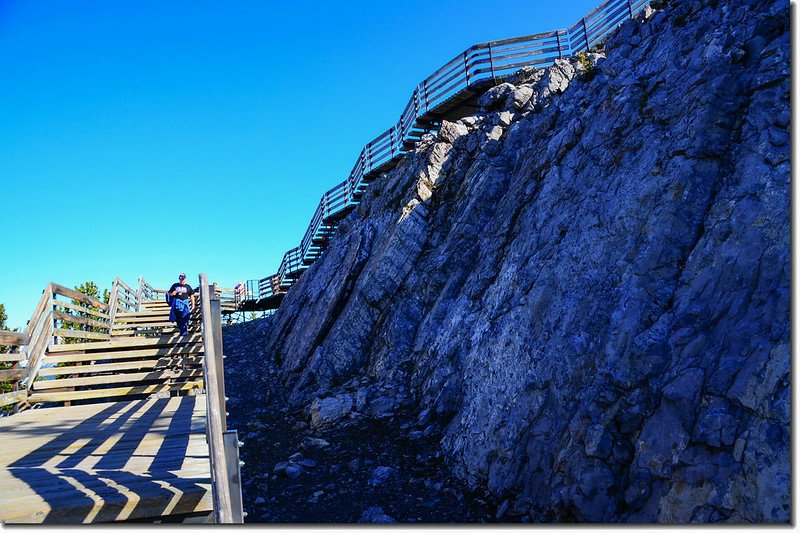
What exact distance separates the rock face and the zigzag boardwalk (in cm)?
419

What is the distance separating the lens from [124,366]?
10234 mm

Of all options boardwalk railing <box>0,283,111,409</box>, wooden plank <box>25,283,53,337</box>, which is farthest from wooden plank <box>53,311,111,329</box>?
wooden plank <box>25,283,53,337</box>

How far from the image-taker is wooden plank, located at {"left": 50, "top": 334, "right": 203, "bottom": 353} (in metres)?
9.95

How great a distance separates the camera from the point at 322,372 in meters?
13.4

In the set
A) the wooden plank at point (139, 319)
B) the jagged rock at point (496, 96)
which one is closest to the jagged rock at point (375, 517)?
the wooden plank at point (139, 319)

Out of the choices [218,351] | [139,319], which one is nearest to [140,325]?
[139,319]

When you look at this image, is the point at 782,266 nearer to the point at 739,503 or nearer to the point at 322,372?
the point at 739,503

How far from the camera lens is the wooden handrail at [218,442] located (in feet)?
9.57

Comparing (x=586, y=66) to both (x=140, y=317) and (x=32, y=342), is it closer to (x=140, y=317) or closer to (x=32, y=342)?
(x=32, y=342)

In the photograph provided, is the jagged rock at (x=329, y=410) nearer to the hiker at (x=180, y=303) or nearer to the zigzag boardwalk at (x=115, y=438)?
the zigzag boardwalk at (x=115, y=438)

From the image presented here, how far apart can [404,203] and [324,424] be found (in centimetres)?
801

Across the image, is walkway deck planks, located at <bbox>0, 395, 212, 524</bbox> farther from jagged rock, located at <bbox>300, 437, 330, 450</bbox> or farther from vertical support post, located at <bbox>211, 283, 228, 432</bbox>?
jagged rock, located at <bbox>300, 437, 330, 450</bbox>

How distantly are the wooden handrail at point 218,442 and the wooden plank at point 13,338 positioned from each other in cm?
482

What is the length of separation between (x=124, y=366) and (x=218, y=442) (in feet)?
27.7
